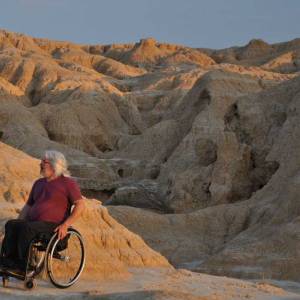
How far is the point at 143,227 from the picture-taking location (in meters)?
18.1

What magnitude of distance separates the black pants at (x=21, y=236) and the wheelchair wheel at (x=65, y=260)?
0.48 feet

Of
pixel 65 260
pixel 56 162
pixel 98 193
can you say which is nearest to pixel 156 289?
pixel 65 260

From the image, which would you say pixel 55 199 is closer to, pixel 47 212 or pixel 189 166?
pixel 47 212

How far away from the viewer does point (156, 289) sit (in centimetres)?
720

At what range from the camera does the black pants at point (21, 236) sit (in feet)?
21.9

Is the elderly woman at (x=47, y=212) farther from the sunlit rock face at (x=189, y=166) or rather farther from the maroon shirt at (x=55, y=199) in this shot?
the sunlit rock face at (x=189, y=166)

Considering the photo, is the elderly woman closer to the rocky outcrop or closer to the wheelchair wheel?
the wheelchair wheel

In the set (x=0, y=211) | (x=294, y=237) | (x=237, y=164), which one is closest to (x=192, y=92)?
(x=237, y=164)

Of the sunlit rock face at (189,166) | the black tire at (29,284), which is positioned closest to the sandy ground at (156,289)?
the black tire at (29,284)

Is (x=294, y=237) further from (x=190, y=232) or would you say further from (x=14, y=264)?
(x=14, y=264)

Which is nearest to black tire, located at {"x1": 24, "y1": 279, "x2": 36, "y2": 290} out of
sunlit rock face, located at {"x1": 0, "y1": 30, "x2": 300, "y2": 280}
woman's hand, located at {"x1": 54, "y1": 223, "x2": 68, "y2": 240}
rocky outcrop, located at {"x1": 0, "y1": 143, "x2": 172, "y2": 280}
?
woman's hand, located at {"x1": 54, "y1": 223, "x2": 68, "y2": 240}

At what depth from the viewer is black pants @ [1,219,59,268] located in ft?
21.9

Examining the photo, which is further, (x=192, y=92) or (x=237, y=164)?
(x=192, y=92)

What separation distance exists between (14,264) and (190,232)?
11.9 meters
